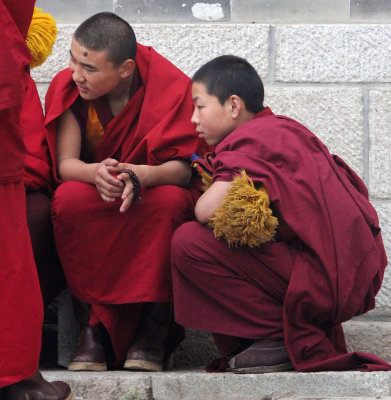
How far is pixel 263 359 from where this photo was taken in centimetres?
326

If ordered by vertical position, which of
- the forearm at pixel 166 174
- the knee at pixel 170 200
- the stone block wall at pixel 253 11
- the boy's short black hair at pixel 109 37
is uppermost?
the boy's short black hair at pixel 109 37

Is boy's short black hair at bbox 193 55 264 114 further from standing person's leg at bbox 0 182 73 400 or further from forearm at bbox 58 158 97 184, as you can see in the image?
standing person's leg at bbox 0 182 73 400

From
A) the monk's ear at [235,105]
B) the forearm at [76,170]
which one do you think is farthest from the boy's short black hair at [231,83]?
the forearm at [76,170]

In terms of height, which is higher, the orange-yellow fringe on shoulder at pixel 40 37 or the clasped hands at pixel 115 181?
the orange-yellow fringe on shoulder at pixel 40 37

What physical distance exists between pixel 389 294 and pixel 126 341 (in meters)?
1.28

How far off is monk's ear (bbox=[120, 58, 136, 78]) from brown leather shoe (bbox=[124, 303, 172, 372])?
35.2 inches

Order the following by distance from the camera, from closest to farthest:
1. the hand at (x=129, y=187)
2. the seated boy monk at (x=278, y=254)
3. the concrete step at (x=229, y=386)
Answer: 1. the concrete step at (x=229, y=386)
2. the seated boy monk at (x=278, y=254)
3. the hand at (x=129, y=187)

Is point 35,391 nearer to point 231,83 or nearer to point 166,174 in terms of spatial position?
point 166,174

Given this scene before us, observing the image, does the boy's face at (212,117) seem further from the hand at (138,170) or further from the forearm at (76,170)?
the forearm at (76,170)

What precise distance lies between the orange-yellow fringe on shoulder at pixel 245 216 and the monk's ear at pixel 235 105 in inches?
17.1

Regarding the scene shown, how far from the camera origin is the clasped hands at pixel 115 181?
3.38 metres

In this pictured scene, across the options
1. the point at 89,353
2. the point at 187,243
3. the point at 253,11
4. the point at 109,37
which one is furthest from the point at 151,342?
the point at 253,11

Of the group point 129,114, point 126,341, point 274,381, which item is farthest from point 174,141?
point 274,381

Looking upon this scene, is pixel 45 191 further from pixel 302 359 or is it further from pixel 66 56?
pixel 302 359
